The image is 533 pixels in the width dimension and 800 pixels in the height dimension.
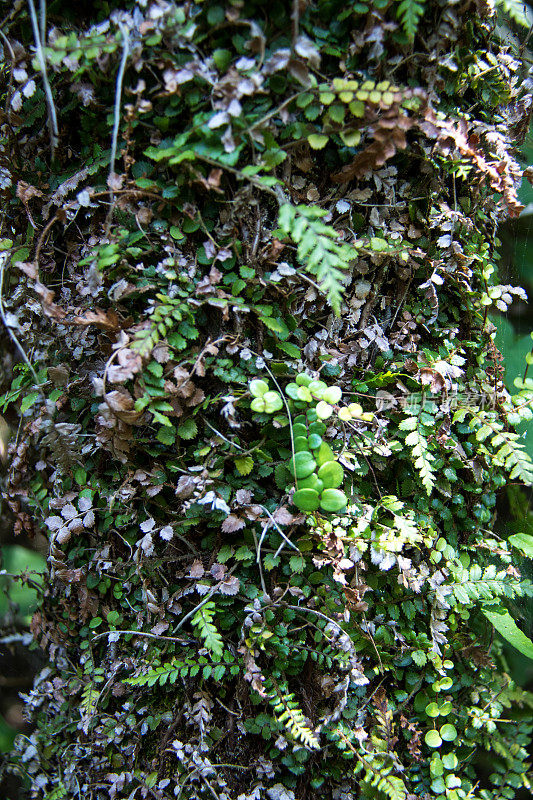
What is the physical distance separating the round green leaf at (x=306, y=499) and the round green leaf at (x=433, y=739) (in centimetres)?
78

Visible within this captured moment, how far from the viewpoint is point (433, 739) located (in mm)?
1306

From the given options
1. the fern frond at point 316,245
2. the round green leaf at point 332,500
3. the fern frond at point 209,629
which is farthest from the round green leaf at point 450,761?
the fern frond at point 316,245

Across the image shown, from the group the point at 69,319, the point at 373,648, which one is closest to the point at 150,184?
the point at 69,319

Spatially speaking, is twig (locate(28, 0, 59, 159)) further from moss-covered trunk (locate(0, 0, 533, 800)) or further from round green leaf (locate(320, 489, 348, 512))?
round green leaf (locate(320, 489, 348, 512))

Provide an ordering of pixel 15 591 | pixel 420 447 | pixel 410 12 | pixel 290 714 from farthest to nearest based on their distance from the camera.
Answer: pixel 15 591
pixel 420 447
pixel 290 714
pixel 410 12

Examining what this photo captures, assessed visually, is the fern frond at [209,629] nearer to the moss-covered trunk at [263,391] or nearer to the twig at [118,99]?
the moss-covered trunk at [263,391]

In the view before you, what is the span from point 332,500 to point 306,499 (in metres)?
0.06

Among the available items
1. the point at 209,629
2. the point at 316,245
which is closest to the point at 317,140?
the point at 316,245

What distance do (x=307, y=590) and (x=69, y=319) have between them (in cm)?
102

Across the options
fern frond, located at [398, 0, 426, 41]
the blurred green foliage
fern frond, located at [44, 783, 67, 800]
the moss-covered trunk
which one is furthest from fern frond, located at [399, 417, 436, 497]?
fern frond, located at [44, 783, 67, 800]

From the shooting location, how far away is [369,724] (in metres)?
1.28

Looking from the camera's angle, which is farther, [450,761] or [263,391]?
[450,761]

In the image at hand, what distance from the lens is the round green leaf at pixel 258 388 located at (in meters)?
1.17

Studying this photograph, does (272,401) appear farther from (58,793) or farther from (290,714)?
(58,793)
